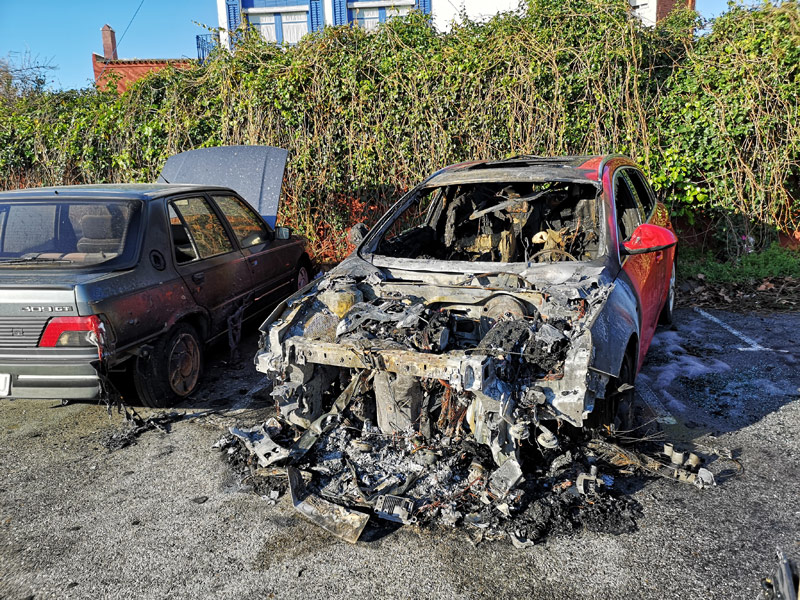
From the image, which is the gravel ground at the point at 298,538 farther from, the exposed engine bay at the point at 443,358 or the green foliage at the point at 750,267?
the green foliage at the point at 750,267

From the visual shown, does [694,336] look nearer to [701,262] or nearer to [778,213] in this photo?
[701,262]

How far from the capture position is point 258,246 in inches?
237

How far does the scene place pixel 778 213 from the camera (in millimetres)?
8062

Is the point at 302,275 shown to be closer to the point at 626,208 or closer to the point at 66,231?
the point at 66,231

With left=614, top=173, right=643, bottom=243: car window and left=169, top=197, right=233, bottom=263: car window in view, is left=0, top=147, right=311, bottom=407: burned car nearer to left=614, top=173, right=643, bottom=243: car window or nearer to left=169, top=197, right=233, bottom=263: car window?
left=169, top=197, right=233, bottom=263: car window

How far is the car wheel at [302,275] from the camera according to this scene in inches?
269

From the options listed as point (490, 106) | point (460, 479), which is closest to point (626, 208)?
point (460, 479)

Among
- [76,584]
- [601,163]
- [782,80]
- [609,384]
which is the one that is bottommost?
[76,584]

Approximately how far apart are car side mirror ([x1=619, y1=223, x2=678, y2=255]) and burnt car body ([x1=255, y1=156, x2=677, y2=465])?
1cm

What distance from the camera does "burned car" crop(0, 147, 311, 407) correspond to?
3.86 metres

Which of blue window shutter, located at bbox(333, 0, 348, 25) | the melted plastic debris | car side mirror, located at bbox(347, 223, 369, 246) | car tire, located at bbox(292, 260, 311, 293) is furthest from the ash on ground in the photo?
blue window shutter, located at bbox(333, 0, 348, 25)

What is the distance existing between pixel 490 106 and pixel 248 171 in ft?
12.4

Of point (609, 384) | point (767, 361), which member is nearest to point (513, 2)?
point (767, 361)

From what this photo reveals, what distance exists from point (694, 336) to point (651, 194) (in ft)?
5.14
